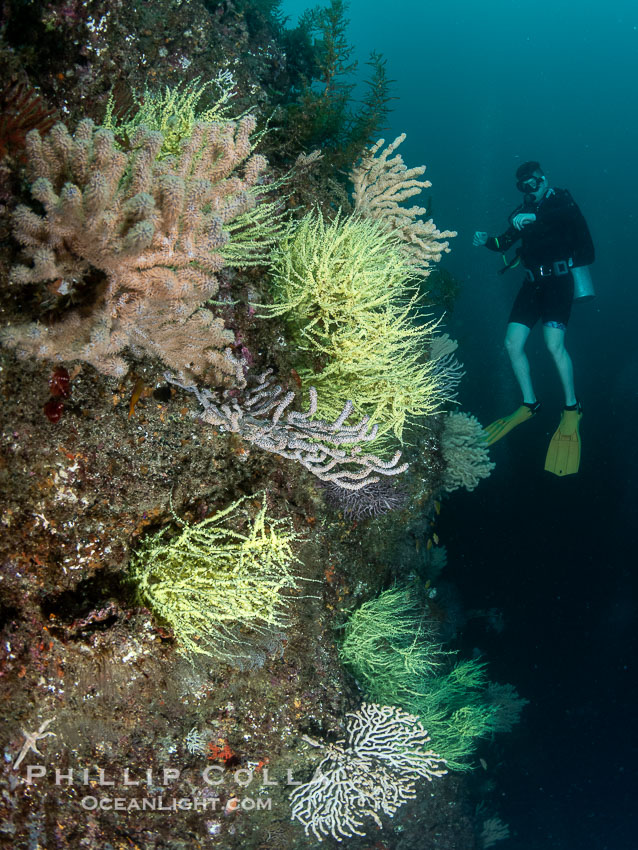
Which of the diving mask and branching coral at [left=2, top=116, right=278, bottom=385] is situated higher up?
the diving mask

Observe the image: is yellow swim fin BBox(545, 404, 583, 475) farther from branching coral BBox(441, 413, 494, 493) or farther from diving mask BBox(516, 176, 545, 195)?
diving mask BBox(516, 176, 545, 195)


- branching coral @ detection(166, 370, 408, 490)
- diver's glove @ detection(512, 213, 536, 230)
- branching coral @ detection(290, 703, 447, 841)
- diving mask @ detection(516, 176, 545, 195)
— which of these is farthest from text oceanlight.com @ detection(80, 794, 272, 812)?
diving mask @ detection(516, 176, 545, 195)

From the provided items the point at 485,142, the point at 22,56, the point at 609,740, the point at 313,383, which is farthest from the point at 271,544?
the point at 485,142

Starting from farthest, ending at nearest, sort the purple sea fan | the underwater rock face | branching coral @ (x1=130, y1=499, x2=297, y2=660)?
the purple sea fan → branching coral @ (x1=130, y1=499, x2=297, y2=660) → the underwater rock face

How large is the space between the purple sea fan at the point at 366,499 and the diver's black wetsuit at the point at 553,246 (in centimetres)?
607

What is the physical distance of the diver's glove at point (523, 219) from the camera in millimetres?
8195

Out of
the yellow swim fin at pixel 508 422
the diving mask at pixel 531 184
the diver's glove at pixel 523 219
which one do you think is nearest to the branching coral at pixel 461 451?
the yellow swim fin at pixel 508 422

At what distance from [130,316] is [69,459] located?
36.0 inches

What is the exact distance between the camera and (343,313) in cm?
304

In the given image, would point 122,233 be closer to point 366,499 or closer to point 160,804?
point 366,499

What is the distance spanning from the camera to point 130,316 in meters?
1.85

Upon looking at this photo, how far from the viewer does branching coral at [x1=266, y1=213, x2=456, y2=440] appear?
2912 millimetres

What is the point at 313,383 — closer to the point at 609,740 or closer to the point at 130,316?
the point at 130,316

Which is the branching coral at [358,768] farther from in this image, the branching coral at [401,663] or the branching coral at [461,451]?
the branching coral at [461,451]
